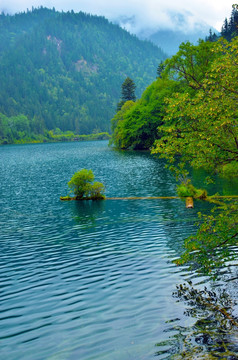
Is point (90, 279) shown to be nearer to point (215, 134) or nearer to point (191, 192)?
point (215, 134)

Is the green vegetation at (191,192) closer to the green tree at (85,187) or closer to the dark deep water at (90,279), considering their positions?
the dark deep water at (90,279)

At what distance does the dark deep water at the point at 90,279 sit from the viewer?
1207 cm

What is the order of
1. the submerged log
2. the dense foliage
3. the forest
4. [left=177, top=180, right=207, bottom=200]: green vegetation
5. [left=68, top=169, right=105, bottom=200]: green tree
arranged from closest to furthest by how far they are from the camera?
the forest → the submerged log → [left=177, top=180, right=207, bottom=200]: green vegetation → [left=68, top=169, right=105, bottom=200]: green tree → the dense foliage

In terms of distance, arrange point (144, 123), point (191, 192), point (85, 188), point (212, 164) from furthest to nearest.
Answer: point (144, 123) → point (85, 188) → point (191, 192) → point (212, 164)

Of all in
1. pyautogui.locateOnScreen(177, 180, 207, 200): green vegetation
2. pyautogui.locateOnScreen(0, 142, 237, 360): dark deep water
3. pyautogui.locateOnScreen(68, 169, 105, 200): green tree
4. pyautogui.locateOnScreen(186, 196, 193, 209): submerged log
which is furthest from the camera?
pyautogui.locateOnScreen(68, 169, 105, 200): green tree

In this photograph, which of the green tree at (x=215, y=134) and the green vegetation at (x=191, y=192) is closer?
the green tree at (x=215, y=134)

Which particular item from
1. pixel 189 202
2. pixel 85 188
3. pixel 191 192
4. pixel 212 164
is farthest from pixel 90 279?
pixel 85 188

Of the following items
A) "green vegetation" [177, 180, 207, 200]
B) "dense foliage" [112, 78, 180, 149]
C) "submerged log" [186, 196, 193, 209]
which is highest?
"dense foliage" [112, 78, 180, 149]

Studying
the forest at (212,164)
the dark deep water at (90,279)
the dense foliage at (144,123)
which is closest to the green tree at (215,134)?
the forest at (212,164)

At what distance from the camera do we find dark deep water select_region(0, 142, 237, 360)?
39.6 feet

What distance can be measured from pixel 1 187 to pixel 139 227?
108 feet

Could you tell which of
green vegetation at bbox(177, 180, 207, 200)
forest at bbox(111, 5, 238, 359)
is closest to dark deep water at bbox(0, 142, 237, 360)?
forest at bbox(111, 5, 238, 359)

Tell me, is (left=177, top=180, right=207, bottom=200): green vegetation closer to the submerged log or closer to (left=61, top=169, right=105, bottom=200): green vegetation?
the submerged log

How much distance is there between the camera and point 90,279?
17406 mm
